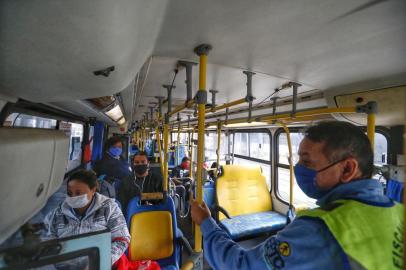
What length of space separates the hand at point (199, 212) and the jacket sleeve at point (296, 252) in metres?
0.31

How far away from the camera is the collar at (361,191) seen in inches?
35.0

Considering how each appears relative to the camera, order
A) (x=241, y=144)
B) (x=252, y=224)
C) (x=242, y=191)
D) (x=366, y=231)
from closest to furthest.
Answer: (x=366, y=231) < (x=252, y=224) < (x=242, y=191) < (x=241, y=144)

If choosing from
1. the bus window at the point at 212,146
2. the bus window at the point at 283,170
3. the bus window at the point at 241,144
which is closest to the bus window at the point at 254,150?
the bus window at the point at 241,144

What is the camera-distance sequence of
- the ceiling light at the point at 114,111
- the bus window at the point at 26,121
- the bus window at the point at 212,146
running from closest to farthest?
the bus window at the point at 26,121, the ceiling light at the point at 114,111, the bus window at the point at 212,146

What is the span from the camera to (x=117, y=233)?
195 cm

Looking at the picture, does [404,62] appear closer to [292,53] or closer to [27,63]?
[292,53]

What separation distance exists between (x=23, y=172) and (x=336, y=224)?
1.25m

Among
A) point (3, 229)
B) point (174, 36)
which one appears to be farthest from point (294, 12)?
point (3, 229)

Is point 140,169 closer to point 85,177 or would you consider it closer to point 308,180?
point 85,177

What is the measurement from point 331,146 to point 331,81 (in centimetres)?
119

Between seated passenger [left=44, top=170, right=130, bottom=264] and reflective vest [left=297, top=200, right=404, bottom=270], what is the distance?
1762mm

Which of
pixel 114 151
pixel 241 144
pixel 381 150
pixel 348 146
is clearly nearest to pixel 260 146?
pixel 241 144

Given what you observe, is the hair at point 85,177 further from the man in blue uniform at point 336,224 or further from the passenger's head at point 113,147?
the passenger's head at point 113,147

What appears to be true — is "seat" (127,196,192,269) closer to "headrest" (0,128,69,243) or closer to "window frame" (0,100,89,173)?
"window frame" (0,100,89,173)
